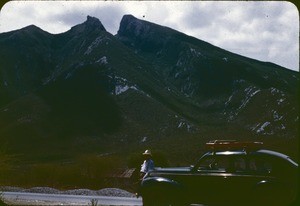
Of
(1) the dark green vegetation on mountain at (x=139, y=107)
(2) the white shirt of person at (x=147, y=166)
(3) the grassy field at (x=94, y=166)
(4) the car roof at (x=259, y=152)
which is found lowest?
(4) the car roof at (x=259, y=152)

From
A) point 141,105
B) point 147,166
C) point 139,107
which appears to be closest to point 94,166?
point 147,166

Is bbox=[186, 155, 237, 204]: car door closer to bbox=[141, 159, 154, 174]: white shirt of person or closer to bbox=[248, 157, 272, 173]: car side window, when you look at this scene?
bbox=[248, 157, 272, 173]: car side window

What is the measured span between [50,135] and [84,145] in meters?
11.4

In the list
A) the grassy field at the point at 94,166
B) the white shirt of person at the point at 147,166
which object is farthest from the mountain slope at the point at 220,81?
the white shirt of person at the point at 147,166

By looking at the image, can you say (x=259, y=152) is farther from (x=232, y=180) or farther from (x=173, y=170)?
(x=173, y=170)

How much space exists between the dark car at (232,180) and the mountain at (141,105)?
72.9m

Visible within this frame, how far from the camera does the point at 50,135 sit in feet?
446

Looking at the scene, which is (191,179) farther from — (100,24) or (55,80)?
(100,24)

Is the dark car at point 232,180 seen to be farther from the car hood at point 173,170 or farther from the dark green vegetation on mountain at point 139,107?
the dark green vegetation on mountain at point 139,107

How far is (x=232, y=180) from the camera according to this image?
11430mm

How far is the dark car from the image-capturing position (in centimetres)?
1087

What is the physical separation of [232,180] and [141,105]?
394ft

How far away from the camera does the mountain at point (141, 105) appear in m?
113

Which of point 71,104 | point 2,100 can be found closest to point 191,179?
point 71,104
